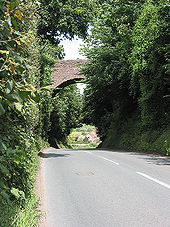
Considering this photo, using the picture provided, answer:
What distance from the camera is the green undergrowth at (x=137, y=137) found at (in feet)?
57.8

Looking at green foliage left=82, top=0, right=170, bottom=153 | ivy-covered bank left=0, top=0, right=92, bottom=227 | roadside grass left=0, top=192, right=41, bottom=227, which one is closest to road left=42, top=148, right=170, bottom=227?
roadside grass left=0, top=192, right=41, bottom=227

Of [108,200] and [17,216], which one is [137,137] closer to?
[108,200]

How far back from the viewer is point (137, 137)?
2309 centimetres

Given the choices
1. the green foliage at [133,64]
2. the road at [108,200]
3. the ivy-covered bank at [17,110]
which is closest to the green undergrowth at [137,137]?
the green foliage at [133,64]

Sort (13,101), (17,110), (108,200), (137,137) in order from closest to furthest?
1. (13,101)
2. (17,110)
3. (108,200)
4. (137,137)

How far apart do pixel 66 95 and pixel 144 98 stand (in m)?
24.6

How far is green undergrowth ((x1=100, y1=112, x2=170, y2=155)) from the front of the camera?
693 inches

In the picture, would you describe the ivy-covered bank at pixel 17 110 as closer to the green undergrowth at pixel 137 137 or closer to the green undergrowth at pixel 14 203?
the green undergrowth at pixel 14 203

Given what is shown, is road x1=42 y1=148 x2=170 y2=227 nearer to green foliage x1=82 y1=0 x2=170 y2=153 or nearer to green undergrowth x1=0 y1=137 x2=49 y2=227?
green undergrowth x1=0 y1=137 x2=49 y2=227

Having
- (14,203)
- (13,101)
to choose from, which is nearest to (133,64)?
(14,203)

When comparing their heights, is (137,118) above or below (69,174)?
above

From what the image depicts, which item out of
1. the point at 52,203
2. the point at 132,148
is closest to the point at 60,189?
the point at 52,203

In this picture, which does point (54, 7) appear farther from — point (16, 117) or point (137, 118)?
point (16, 117)

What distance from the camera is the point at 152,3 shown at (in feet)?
65.7
